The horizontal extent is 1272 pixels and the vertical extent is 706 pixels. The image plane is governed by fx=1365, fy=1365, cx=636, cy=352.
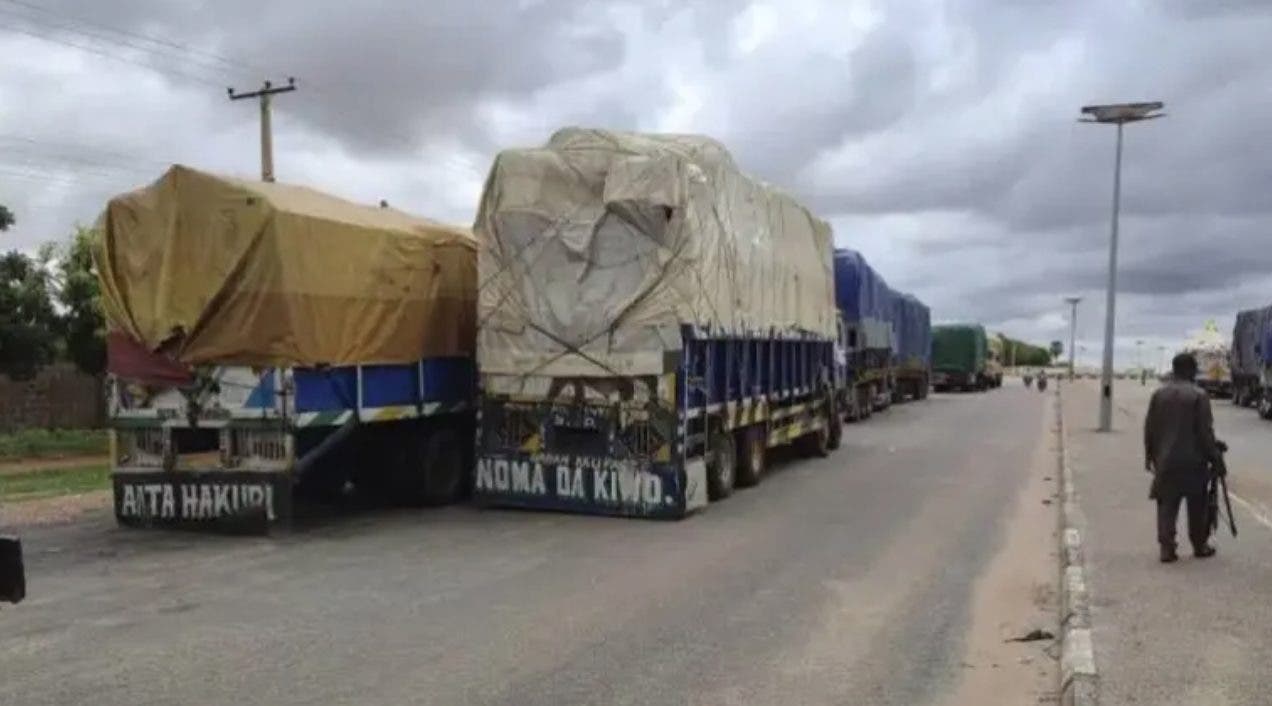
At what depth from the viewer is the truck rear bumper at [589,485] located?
14.2 metres

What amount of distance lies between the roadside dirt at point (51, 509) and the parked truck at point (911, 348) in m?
29.0

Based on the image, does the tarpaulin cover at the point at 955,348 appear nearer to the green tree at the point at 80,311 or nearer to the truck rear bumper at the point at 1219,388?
the truck rear bumper at the point at 1219,388

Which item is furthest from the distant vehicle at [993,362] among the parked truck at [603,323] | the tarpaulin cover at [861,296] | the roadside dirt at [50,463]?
the parked truck at [603,323]

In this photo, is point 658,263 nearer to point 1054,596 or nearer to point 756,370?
point 756,370

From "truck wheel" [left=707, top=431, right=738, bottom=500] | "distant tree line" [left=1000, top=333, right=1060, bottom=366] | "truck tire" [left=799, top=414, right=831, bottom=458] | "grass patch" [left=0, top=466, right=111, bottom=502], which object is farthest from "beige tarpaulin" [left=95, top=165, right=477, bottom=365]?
"distant tree line" [left=1000, top=333, right=1060, bottom=366]

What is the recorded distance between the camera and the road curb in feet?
22.6

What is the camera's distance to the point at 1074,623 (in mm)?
8477

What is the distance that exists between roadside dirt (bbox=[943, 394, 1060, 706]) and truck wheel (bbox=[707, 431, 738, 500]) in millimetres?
3433

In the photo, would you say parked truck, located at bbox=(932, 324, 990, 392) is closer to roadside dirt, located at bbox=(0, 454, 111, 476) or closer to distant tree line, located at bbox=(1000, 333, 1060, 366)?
roadside dirt, located at bbox=(0, 454, 111, 476)

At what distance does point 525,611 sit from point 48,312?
70.5ft

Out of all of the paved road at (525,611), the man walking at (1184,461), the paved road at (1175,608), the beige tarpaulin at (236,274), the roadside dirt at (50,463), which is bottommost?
the roadside dirt at (50,463)

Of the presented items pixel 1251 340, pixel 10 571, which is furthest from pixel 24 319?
pixel 1251 340

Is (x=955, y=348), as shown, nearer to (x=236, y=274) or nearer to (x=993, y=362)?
(x=993, y=362)

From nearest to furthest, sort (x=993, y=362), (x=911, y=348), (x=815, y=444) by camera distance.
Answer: (x=815, y=444), (x=911, y=348), (x=993, y=362)
